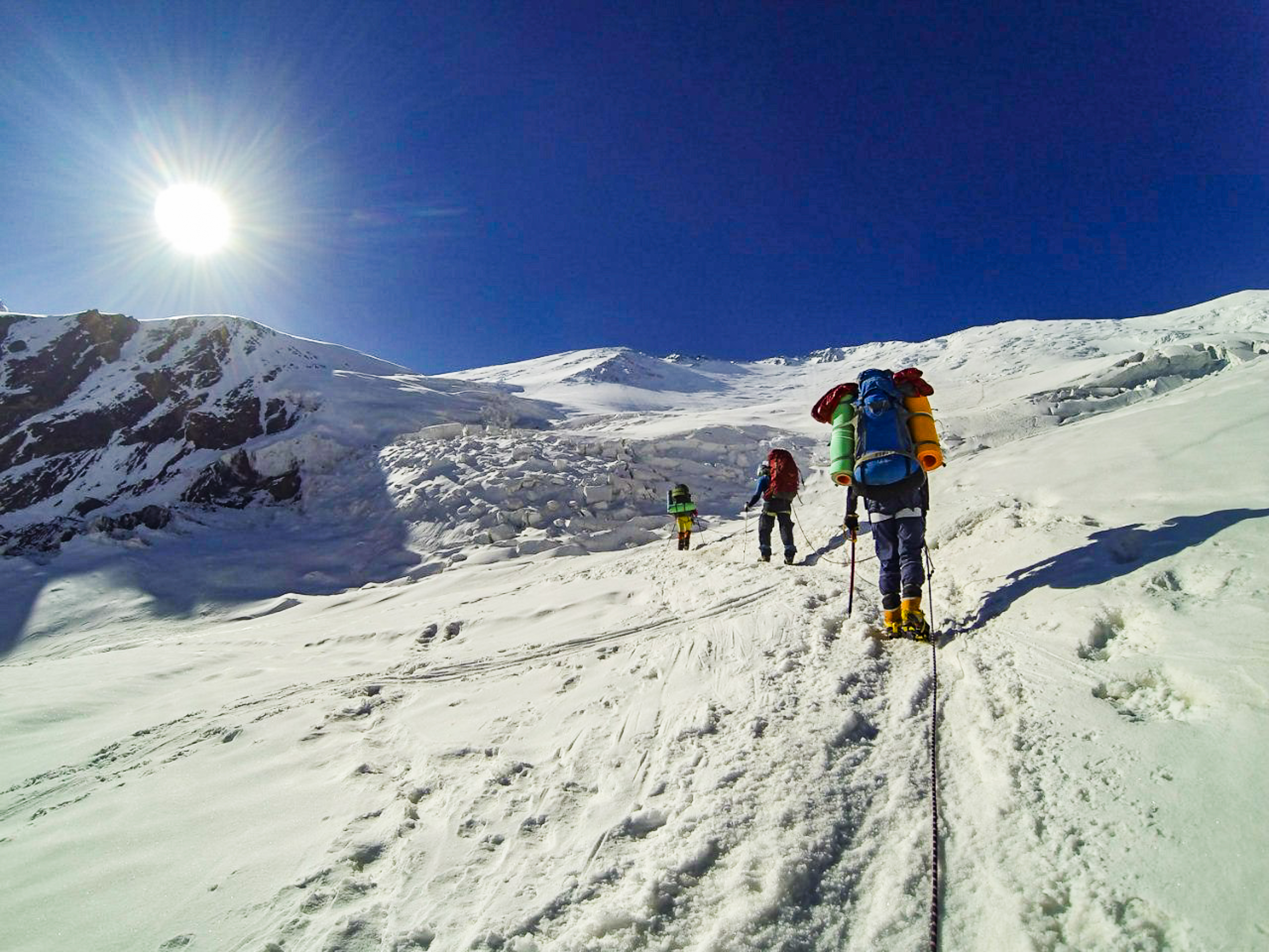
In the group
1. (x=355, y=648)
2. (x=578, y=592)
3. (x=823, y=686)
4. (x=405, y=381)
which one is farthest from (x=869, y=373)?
(x=405, y=381)

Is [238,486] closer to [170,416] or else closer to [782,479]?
[170,416]

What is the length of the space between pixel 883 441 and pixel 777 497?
10.8 feet

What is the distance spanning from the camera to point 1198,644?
2500mm

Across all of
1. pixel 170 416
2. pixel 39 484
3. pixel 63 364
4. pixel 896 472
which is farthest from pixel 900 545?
pixel 63 364

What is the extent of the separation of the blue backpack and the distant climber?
6.00m

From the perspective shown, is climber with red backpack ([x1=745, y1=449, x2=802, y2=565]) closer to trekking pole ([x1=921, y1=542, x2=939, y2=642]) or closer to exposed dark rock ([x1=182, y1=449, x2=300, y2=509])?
trekking pole ([x1=921, y1=542, x2=939, y2=642])

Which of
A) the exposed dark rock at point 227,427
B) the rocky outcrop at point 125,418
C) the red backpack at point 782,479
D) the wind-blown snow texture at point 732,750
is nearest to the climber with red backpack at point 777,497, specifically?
the red backpack at point 782,479

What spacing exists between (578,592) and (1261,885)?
5.85 meters

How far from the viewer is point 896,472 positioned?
163 inches

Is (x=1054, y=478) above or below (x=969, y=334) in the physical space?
below

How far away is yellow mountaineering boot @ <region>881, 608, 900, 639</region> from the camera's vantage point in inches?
A: 153

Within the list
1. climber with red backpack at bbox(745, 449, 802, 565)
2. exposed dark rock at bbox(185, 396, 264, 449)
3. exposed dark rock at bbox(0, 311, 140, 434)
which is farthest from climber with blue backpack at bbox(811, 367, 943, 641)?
exposed dark rock at bbox(0, 311, 140, 434)

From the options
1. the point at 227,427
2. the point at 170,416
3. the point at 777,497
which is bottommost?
the point at 777,497

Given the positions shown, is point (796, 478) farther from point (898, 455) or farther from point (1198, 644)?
point (1198, 644)
